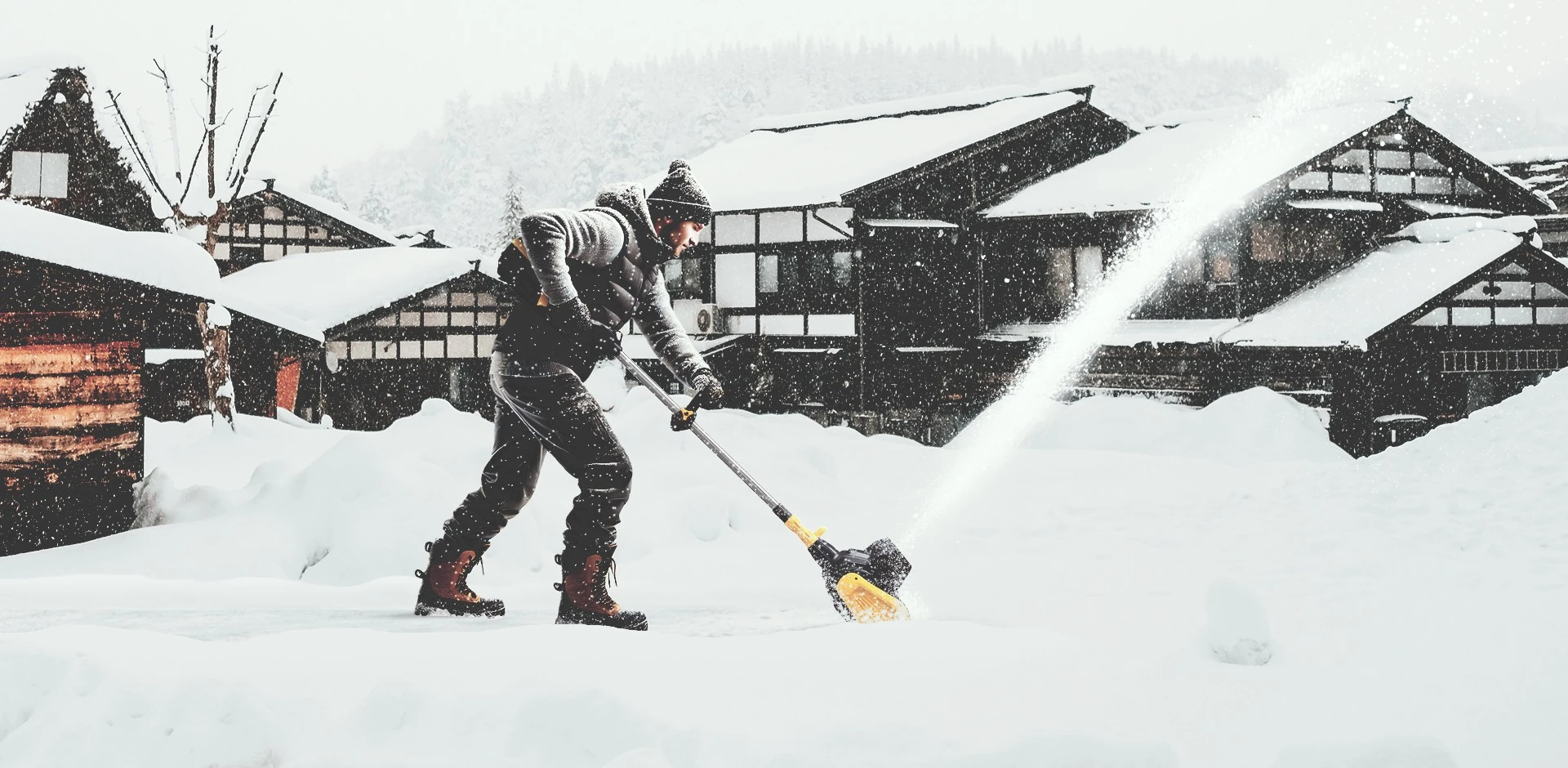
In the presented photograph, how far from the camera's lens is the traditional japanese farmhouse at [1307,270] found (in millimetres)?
19812

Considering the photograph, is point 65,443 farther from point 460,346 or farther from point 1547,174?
point 1547,174

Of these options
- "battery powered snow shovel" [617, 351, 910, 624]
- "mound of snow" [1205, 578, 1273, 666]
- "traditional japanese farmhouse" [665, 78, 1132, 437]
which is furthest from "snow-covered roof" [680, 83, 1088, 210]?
"mound of snow" [1205, 578, 1273, 666]

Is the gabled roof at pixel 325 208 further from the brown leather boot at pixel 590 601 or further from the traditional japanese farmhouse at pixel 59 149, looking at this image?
the brown leather boot at pixel 590 601

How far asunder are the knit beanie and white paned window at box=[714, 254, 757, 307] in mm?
18241

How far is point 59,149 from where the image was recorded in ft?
69.3

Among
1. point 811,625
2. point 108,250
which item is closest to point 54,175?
point 108,250

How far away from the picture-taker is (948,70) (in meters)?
135

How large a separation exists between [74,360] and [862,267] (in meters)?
14.6

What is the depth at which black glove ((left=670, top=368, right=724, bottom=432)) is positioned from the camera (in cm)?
514

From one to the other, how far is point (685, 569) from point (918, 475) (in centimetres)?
634

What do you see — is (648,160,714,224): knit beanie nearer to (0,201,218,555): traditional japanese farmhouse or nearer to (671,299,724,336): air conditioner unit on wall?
(0,201,218,555): traditional japanese farmhouse

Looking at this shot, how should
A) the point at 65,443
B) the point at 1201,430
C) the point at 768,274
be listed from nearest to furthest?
the point at 65,443 → the point at 1201,430 → the point at 768,274

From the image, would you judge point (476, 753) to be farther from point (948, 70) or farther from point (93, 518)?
point (948, 70)

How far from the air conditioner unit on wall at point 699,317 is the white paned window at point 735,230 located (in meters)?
1.40
